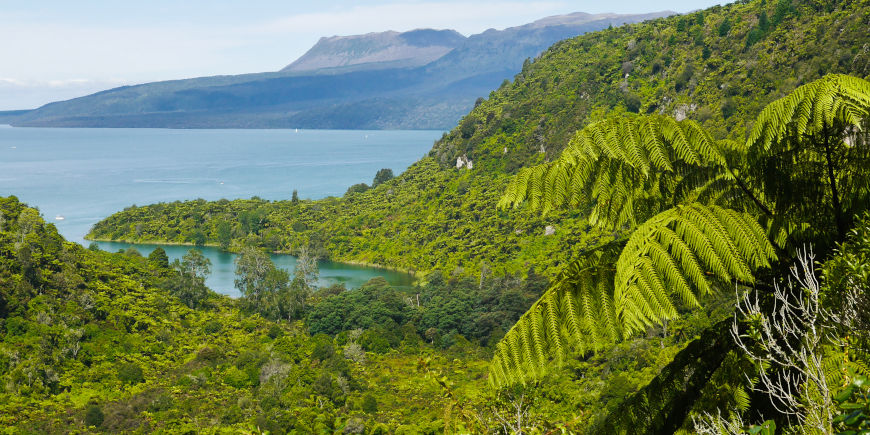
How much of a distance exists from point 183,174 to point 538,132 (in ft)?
183

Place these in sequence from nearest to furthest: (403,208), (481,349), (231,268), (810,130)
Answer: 1. (810,130)
2. (481,349)
3. (231,268)
4. (403,208)

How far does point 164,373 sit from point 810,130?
2304 cm

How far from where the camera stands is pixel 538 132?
49.0 m

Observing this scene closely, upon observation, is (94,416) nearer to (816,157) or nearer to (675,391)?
(675,391)

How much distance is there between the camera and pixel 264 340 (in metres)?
26.0

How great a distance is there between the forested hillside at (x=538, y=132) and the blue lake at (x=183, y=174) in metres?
3.45

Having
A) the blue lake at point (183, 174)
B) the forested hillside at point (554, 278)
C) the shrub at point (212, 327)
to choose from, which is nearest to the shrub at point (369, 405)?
the forested hillside at point (554, 278)

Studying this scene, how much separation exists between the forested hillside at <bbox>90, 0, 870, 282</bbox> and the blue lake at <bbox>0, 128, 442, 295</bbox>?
3451 mm

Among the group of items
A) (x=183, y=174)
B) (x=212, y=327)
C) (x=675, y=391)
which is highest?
(x=675, y=391)

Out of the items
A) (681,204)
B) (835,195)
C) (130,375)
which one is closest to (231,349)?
(130,375)

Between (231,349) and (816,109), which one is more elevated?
(816,109)

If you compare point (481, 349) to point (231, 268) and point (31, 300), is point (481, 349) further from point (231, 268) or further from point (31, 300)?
point (231, 268)

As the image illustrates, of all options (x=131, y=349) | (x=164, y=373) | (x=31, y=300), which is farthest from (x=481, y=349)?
(x=31, y=300)

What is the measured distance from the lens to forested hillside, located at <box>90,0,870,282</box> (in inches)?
1427
